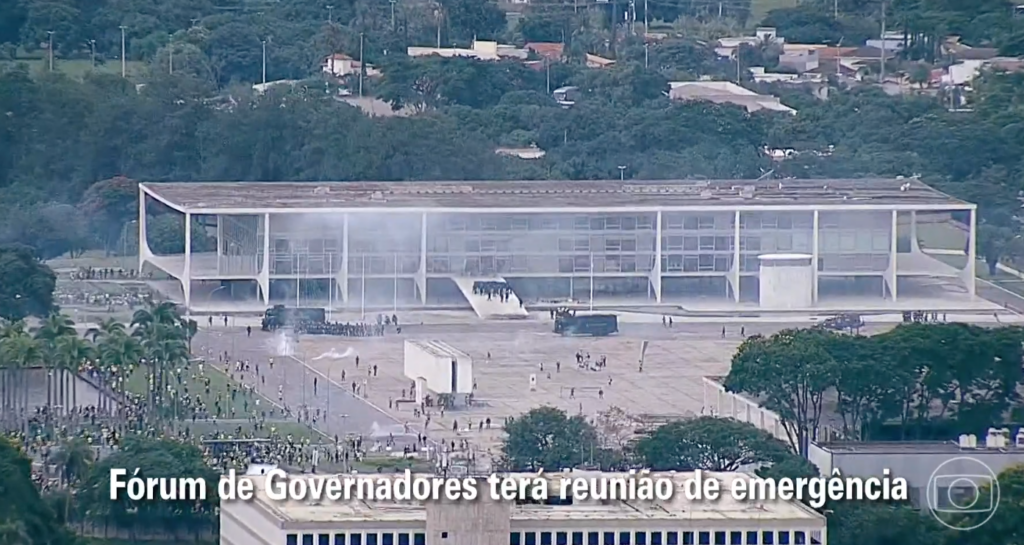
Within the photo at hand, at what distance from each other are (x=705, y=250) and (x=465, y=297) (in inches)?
120

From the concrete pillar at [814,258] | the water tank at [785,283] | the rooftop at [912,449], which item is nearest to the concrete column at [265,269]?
the water tank at [785,283]

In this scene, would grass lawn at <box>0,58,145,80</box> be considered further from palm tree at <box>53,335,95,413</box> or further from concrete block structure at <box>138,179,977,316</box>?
palm tree at <box>53,335,95,413</box>

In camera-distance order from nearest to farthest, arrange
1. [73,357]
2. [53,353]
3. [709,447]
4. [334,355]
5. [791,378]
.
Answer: [709,447]
[791,378]
[73,357]
[53,353]
[334,355]

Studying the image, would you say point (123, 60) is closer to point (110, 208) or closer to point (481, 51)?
point (481, 51)

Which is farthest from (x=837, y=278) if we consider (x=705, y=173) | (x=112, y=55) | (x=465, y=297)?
(x=112, y=55)

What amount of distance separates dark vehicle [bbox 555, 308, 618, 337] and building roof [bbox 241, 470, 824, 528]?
17.1 meters

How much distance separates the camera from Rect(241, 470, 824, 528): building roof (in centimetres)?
2502

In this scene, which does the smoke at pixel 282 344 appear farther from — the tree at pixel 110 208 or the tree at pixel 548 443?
the tree at pixel 548 443

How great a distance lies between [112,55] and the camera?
67.3m

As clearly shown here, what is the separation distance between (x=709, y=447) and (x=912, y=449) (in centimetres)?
159

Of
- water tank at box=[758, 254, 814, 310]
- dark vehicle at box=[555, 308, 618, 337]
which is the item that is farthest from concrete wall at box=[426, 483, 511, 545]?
water tank at box=[758, 254, 814, 310]

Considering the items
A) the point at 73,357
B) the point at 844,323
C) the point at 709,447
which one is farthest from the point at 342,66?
the point at 709,447

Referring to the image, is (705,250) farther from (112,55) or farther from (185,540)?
(112,55)

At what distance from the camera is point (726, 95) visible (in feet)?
208
